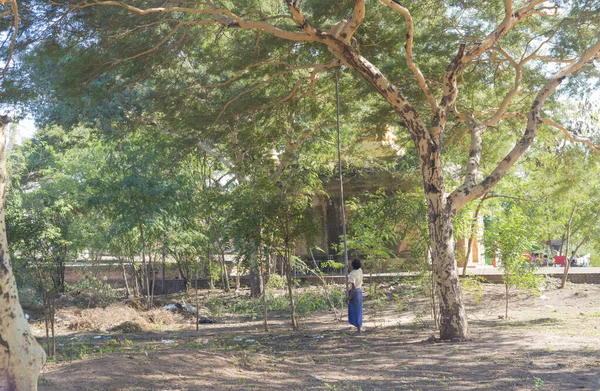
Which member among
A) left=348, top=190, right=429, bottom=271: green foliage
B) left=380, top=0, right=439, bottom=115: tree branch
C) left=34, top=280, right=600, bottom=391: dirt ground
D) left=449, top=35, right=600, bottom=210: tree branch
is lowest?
left=34, top=280, right=600, bottom=391: dirt ground

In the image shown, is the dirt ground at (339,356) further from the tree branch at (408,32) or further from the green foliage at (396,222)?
the tree branch at (408,32)

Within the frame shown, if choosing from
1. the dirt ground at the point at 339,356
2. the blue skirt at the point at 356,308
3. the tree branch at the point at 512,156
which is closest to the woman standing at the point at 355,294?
the blue skirt at the point at 356,308

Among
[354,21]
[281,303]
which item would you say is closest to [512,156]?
[354,21]

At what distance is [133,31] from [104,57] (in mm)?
712

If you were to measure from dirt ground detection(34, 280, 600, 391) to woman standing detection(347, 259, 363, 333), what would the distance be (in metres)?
0.38

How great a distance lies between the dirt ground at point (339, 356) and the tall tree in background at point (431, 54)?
1.54 m

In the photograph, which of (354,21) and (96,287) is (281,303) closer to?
(96,287)

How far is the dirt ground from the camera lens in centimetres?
777

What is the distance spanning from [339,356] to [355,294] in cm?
262

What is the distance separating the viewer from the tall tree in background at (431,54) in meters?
11.1

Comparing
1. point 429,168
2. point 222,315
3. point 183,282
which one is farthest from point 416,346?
point 183,282

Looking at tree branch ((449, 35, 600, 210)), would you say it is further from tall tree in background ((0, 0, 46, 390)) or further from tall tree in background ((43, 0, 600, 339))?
tall tree in background ((0, 0, 46, 390))

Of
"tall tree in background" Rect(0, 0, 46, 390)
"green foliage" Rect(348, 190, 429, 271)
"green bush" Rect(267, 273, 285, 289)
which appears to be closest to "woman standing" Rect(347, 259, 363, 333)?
"green foliage" Rect(348, 190, 429, 271)

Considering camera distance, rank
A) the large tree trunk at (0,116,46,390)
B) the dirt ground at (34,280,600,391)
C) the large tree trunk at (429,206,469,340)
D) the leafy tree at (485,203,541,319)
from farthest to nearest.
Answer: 1. the leafy tree at (485,203,541,319)
2. the large tree trunk at (429,206,469,340)
3. the dirt ground at (34,280,600,391)
4. the large tree trunk at (0,116,46,390)
